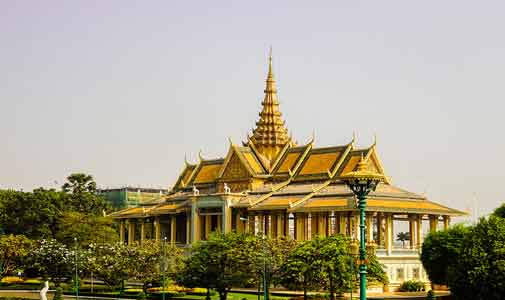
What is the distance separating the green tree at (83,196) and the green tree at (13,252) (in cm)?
2097

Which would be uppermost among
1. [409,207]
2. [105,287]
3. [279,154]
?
[279,154]

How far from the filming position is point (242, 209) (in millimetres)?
83875

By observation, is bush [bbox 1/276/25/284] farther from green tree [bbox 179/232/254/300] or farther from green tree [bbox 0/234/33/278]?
green tree [bbox 179/232/254/300]

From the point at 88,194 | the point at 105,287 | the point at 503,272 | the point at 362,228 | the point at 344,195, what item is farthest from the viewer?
the point at 88,194

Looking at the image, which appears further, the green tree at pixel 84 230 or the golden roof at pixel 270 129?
the golden roof at pixel 270 129

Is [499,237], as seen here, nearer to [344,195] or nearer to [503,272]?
[503,272]

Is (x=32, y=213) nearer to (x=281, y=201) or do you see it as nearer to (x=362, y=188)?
(x=281, y=201)

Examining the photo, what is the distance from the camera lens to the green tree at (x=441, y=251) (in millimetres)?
60000

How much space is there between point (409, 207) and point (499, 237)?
24.0 m

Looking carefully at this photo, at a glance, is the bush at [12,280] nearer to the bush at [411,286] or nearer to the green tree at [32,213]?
the green tree at [32,213]

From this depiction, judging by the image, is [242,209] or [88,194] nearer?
[242,209]

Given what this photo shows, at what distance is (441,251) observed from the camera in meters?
60.9

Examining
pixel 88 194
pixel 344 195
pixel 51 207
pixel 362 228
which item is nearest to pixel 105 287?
pixel 344 195

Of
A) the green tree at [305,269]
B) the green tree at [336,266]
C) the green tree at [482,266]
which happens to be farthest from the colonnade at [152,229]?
the green tree at [482,266]
